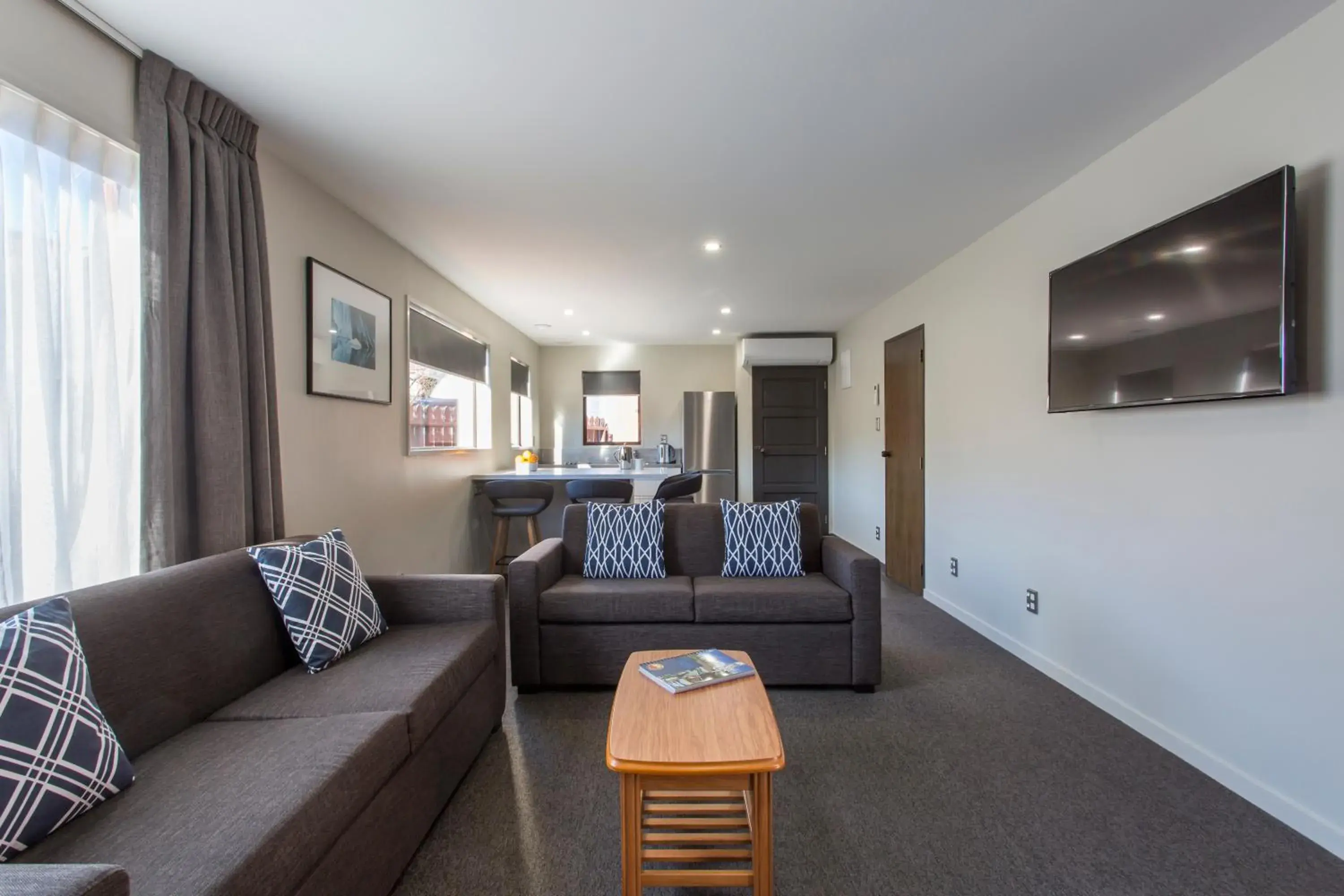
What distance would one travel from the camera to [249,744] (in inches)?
49.9

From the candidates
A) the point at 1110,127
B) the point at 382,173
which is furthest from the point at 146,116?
the point at 1110,127

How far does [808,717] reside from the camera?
2.22m

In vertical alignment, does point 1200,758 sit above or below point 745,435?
below

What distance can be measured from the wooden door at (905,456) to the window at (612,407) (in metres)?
3.10

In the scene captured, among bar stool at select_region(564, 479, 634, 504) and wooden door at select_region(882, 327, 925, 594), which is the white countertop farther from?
wooden door at select_region(882, 327, 925, 594)

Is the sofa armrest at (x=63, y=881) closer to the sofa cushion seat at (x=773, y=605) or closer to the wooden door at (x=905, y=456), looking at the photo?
the sofa cushion seat at (x=773, y=605)

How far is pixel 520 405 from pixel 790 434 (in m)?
3.10

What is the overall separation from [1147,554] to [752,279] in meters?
2.81

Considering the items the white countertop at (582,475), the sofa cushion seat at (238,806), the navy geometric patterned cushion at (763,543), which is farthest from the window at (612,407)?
the sofa cushion seat at (238,806)

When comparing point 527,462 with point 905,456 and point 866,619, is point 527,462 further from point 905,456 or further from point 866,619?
point 866,619

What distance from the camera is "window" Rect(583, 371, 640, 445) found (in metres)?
6.65

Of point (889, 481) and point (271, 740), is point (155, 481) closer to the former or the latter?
point (271, 740)

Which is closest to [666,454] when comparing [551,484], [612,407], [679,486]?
[612,407]

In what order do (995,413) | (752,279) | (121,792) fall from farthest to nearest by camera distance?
(752,279), (995,413), (121,792)
